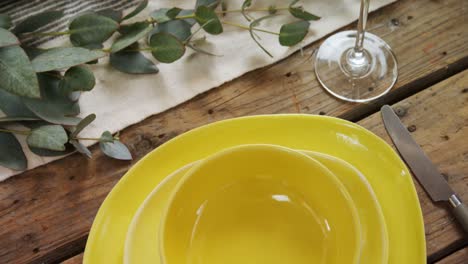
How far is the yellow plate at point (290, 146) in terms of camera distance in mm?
544

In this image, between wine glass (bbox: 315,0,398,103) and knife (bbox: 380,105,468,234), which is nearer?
knife (bbox: 380,105,468,234)

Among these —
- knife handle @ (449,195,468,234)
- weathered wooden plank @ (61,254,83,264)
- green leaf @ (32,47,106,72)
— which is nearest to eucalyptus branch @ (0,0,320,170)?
green leaf @ (32,47,106,72)

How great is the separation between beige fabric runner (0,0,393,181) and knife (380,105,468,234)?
6.2 inches

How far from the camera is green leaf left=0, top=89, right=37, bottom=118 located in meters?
0.66

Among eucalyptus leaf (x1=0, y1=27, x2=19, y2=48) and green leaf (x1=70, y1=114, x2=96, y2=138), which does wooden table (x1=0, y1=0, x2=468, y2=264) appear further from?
eucalyptus leaf (x1=0, y1=27, x2=19, y2=48)

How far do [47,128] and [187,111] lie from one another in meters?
0.16

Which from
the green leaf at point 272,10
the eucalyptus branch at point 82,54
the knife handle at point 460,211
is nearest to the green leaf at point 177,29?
the eucalyptus branch at point 82,54

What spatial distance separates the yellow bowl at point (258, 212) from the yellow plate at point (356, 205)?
0.02m

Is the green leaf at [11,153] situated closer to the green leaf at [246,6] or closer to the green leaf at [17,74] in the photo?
the green leaf at [17,74]

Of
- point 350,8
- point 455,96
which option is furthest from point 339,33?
point 455,96

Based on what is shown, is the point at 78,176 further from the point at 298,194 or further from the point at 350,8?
the point at 350,8

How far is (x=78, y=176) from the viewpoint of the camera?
0.66 m

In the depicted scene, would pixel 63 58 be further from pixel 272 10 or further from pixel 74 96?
pixel 272 10

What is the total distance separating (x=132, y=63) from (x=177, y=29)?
70mm
